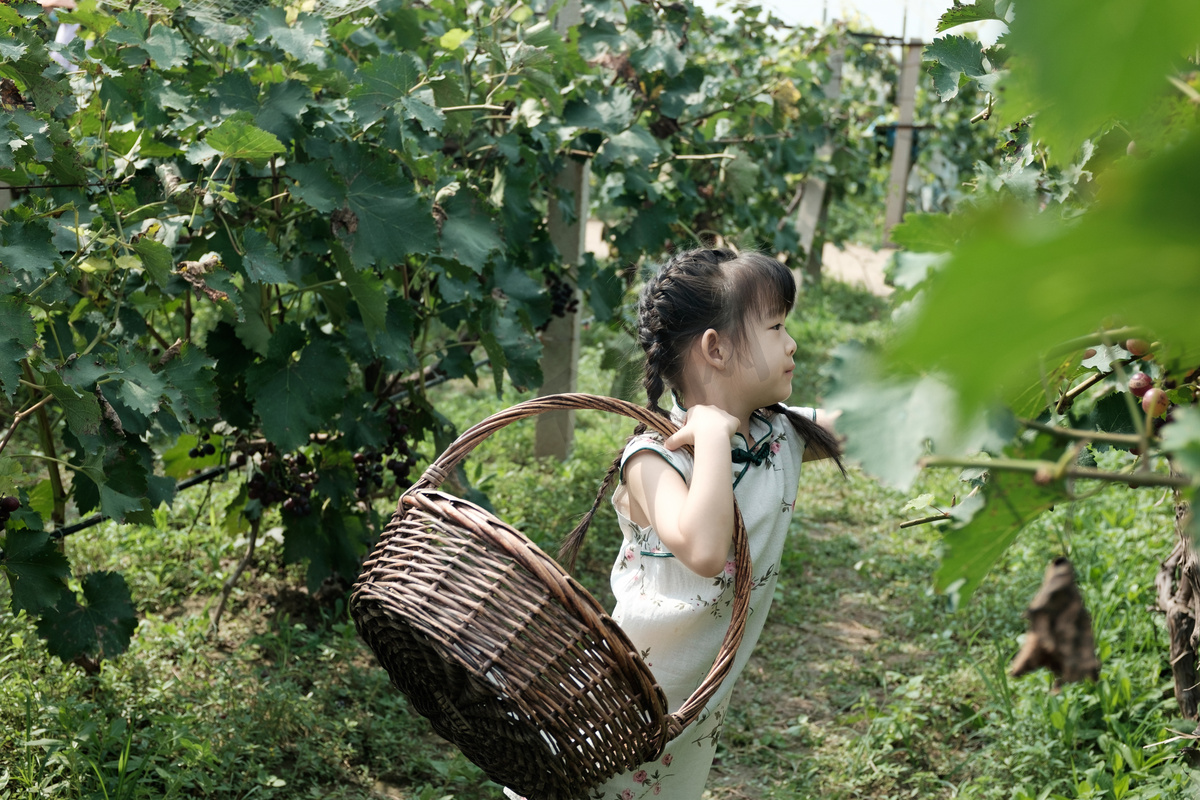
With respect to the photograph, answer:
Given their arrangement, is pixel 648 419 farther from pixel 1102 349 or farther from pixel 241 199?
pixel 241 199

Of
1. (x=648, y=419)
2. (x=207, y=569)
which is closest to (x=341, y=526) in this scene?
(x=207, y=569)

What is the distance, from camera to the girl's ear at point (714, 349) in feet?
5.65

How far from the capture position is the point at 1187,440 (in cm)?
35

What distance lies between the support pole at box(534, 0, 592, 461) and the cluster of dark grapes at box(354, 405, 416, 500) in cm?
99

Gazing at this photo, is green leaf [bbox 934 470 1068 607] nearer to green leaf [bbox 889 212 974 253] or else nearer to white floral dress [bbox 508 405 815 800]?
green leaf [bbox 889 212 974 253]

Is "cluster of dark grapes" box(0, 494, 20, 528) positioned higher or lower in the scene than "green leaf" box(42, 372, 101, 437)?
lower

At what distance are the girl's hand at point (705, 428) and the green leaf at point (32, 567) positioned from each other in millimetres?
1119

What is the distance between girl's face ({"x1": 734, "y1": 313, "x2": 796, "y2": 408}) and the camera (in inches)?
67.2

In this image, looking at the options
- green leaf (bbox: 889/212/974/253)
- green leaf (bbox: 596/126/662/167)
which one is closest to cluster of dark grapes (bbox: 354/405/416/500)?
green leaf (bbox: 596/126/662/167)

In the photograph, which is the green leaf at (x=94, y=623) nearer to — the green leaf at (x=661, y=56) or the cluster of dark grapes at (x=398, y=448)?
the cluster of dark grapes at (x=398, y=448)

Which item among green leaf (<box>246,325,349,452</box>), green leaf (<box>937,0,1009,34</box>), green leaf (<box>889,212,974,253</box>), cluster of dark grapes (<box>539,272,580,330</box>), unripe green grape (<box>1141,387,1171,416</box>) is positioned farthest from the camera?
cluster of dark grapes (<box>539,272,580,330</box>)

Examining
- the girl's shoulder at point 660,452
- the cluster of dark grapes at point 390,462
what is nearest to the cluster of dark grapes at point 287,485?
the cluster of dark grapes at point 390,462

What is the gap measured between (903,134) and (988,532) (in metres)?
9.14

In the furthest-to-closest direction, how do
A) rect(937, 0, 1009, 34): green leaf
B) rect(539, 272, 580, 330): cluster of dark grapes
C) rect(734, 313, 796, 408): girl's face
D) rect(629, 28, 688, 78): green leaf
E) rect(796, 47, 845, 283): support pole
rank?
rect(796, 47, 845, 283): support pole
rect(629, 28, 688, 78): green leaf
rect(539, 272, 580, 330): cluster of dark grapes
rect(734, 313, 796, 408): girl's face
rect(937, 0, 1009, 34): green leaf
